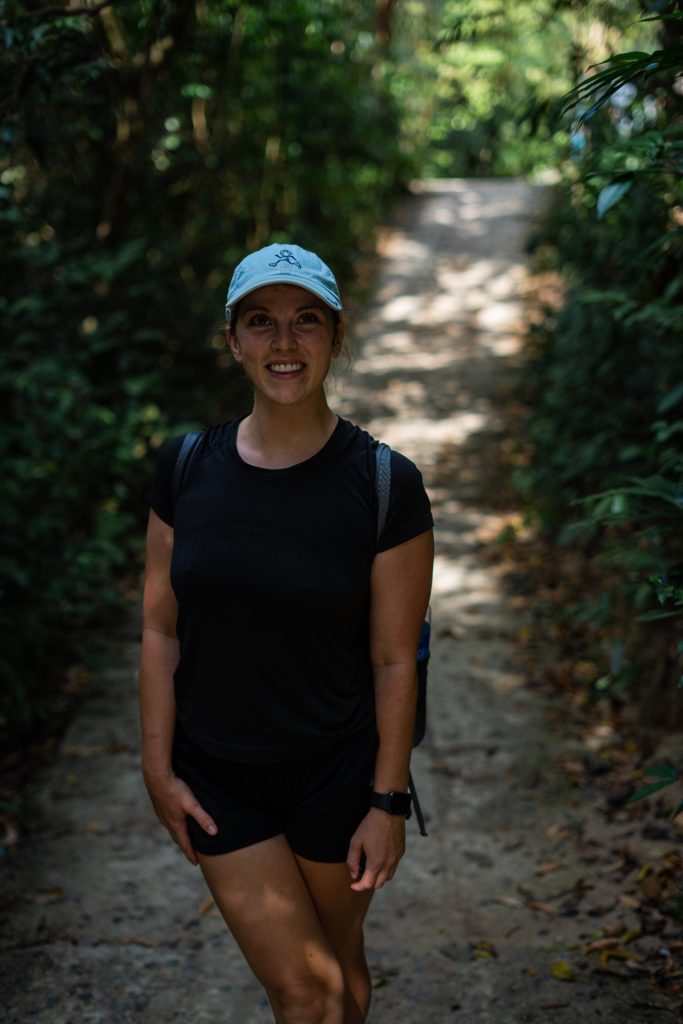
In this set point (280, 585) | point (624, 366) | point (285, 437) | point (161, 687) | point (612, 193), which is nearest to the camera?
point (280, 585)

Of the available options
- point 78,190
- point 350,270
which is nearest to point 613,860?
point 78,190

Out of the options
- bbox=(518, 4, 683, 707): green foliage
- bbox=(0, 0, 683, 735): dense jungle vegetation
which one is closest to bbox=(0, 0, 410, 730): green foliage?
bbox=(0, 0, 683, 735): dense jungle vegetation

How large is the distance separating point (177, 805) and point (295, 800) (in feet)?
0.89

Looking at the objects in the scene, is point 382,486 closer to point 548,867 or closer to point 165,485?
point 165,485

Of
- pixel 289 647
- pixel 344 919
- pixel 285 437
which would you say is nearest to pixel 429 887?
pixel 344 919

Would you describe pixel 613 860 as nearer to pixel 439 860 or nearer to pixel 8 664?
pixel 439 860

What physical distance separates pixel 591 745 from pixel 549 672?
0.75 m

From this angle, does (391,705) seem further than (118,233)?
No

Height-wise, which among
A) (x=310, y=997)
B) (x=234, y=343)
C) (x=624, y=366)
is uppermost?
(x=624, y=366)

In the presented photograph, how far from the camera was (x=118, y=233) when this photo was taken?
334 inches

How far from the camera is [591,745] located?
498 centimetres

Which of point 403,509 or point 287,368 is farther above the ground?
point 287,368

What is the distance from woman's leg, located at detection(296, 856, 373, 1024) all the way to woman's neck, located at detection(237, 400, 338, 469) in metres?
0.90

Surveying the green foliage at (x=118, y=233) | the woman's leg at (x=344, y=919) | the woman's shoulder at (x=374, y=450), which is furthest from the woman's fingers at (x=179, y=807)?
the green foliage at (x=118, y=233)
